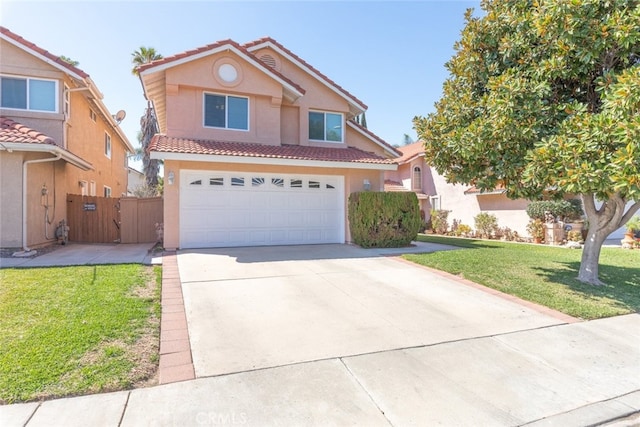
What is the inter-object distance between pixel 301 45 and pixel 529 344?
1492 centimetres

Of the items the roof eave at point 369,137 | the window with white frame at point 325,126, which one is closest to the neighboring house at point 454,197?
the roof eave at point 369,137

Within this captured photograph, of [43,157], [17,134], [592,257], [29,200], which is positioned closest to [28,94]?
[17,134]

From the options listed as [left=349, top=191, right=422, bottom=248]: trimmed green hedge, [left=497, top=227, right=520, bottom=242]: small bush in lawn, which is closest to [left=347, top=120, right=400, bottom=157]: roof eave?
[left=349, top=191, right=422, bottom=248]: trimmed green hedge

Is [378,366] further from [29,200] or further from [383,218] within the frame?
[29,200]

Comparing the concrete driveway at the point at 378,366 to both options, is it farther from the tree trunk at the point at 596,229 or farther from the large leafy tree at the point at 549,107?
the large leafy tree at the point at 549,107

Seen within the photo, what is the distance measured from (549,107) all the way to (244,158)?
838 cm

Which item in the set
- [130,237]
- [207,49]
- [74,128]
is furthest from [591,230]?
[74,128]

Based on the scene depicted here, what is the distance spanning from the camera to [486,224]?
20.1m

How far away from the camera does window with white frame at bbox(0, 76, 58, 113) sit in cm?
1199

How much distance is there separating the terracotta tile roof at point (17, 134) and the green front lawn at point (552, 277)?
1178 centimetres

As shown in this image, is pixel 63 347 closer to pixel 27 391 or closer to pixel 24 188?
pixel 27 391

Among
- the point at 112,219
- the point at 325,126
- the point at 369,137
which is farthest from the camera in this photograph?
the point at 369,137

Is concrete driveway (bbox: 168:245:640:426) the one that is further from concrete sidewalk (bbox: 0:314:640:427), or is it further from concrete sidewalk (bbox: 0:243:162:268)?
concrete sidewalk (bbox: 0:243:162:268)

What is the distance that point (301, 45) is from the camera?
15.6 metres
